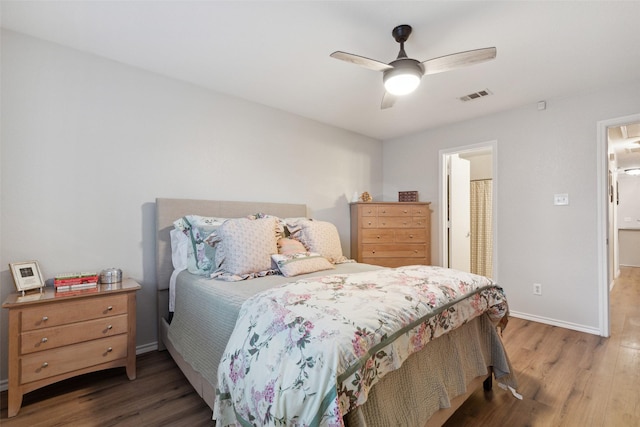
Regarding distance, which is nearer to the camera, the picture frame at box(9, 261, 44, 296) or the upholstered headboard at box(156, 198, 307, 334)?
the picture frame at box(9, 261, 44, 296)

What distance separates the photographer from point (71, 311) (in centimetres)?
187

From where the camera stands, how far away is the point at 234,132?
3.06 metres

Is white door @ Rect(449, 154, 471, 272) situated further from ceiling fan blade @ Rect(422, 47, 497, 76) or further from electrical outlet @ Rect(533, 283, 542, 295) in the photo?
ceiling fan blade @ Rect(422, 47, 497, 76)

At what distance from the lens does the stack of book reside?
1.96m

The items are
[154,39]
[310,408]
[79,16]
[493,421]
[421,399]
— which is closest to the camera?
Result: [310,408]

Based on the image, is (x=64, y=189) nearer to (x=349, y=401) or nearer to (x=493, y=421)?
(x=349, y=401)

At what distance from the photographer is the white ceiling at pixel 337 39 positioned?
5.87 ft

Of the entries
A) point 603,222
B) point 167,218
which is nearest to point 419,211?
point 603,222

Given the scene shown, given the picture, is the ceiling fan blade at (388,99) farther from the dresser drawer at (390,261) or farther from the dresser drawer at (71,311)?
the dresser drawer at (71,311)

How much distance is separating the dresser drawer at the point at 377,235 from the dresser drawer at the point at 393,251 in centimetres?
6

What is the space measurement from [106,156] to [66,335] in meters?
1.30

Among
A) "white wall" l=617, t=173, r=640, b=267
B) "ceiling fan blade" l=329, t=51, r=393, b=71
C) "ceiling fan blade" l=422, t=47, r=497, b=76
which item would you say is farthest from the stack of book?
"white wall" l=617, t=173, r=640, b=267

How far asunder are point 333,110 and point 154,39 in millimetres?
1874

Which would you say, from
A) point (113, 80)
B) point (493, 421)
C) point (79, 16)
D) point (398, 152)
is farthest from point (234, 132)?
point (493, 421)
